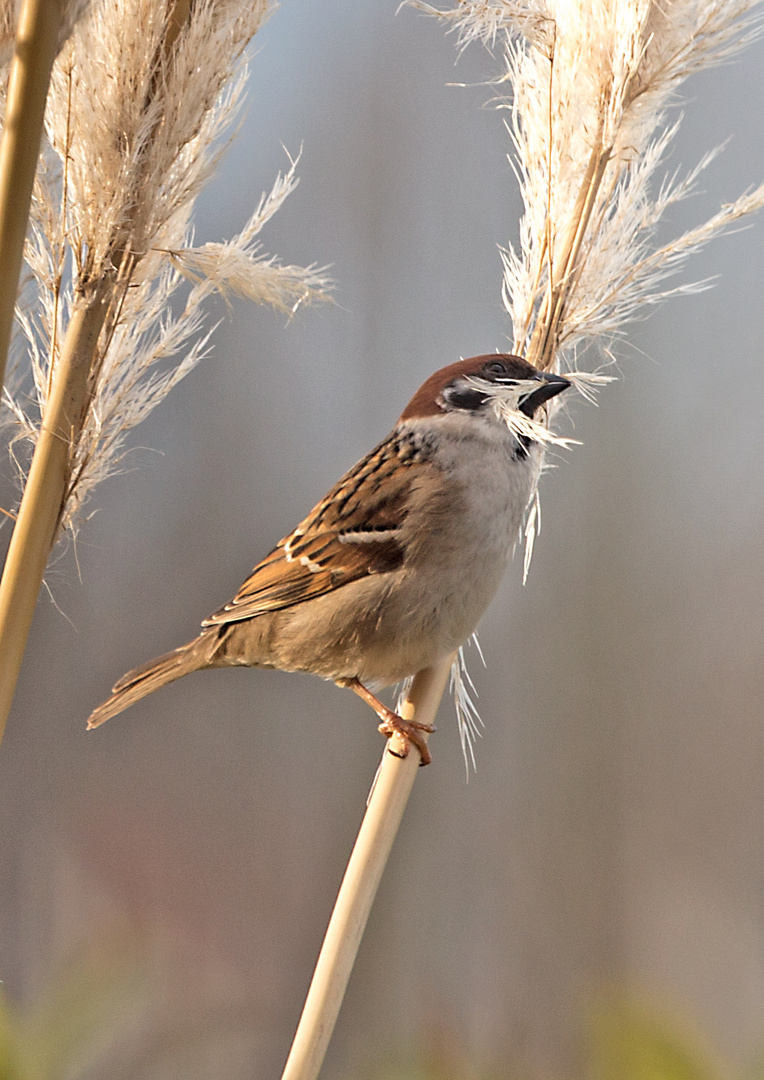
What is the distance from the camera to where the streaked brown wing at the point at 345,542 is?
2.71ft

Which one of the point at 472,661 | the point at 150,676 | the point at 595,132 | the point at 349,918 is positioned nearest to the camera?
the point at 349,918

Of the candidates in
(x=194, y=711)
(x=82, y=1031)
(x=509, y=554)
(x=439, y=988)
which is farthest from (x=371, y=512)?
(x=439, y=988)

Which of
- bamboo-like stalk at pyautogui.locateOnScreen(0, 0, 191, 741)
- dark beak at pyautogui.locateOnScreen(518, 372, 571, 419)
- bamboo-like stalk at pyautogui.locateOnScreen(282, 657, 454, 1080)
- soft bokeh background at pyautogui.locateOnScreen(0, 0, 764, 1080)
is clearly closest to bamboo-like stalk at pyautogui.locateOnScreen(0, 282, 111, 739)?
bamboo-like stalk at pyautogui.locateOnScreen(0, 0, 191, 741)

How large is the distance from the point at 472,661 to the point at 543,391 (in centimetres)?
125

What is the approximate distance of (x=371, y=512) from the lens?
85cm

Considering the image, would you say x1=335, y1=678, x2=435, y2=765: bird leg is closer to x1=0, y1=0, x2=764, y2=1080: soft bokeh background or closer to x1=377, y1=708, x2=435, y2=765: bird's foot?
x1=377, y1=708, x2=435, y2=765: bird's foot

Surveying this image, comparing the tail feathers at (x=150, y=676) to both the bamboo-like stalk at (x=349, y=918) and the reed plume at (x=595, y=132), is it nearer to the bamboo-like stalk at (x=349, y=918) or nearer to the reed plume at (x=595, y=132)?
the bamboo-like stalk at (x=349, y=918)

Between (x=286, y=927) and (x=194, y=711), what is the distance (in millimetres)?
486

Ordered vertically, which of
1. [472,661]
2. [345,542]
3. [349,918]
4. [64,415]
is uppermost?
[64,415]

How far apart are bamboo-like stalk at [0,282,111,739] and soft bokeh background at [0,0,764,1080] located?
4.19 feet

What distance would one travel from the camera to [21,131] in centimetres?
39

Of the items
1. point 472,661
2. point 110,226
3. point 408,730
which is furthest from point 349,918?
point 472,661

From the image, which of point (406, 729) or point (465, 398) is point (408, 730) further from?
point (465, 398)

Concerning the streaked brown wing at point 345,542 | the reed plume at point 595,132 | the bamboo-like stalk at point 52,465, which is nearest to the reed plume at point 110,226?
the bamboo-like stalk at point 52,465
